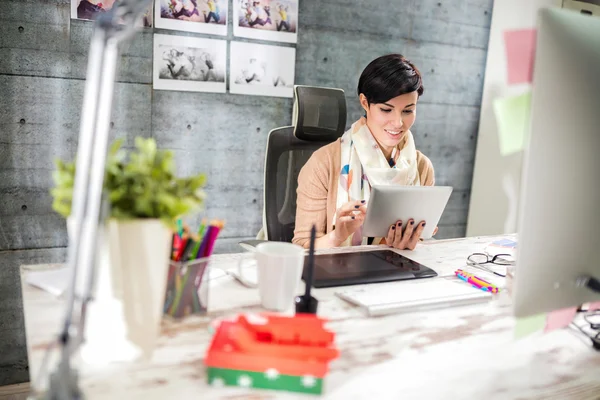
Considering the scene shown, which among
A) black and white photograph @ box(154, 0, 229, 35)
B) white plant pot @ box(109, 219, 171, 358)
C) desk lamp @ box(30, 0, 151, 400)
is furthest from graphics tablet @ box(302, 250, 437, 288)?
black and white photograph @ box(154, 0, 229, 35)

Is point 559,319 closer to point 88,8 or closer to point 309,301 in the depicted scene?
point 309,301

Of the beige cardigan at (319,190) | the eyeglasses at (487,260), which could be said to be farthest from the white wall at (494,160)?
the eyeglasses at (487,260)

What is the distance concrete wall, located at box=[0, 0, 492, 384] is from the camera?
7.46ft

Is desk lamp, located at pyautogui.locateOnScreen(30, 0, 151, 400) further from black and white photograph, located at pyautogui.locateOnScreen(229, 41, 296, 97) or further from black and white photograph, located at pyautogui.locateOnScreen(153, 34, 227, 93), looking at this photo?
black and white photograph, located at pyautogui.locateOnScreen(229, 41, 296, 97)

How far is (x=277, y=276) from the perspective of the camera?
919 mm

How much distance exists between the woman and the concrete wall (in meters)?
0.88

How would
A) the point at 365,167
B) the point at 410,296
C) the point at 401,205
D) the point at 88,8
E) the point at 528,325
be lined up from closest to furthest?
the point at 528,325 < the point at 410,296 < the point at 401,205 < the point at 365,167 < the point at 88,8

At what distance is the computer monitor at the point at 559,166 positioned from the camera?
2.22ft

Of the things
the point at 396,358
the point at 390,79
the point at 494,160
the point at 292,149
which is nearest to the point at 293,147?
the point at 292,149

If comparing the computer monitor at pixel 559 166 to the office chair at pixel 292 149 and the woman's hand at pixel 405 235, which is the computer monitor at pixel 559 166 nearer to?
the woman's hand at pixel 405 235

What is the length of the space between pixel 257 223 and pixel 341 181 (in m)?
1.00

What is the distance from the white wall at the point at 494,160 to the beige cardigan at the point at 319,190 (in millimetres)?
1747

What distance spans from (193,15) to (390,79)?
1212mm

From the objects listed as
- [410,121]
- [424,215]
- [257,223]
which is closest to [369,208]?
[424,215]
